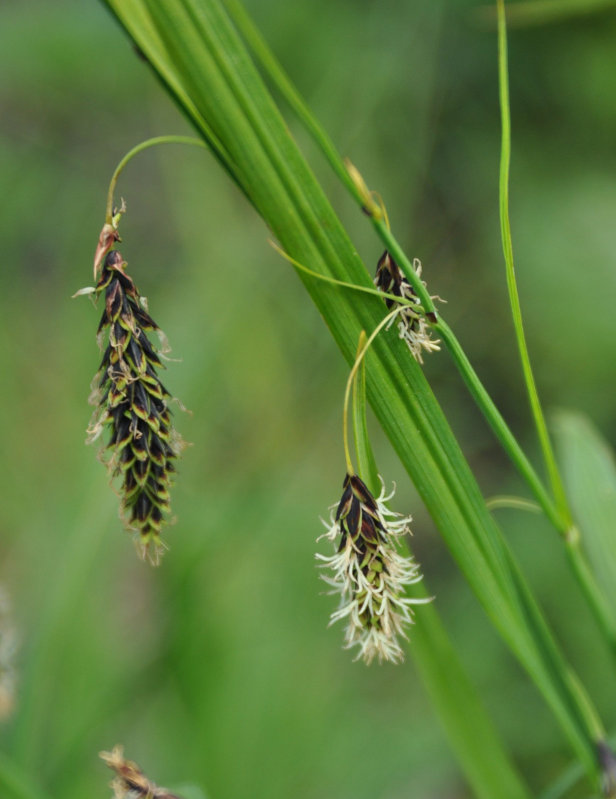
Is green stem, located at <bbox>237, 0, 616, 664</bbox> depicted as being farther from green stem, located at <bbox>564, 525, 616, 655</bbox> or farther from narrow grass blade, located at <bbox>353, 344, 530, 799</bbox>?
narrow grass blade, located at <bbox>353, 344, 530, 799</bbox>

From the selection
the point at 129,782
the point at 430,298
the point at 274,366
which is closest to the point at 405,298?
the point at 430,298

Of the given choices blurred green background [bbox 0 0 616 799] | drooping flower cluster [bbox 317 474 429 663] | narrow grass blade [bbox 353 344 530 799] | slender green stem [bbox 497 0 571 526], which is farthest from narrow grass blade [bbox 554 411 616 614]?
blurred green background [bbox 0 0 616 799]

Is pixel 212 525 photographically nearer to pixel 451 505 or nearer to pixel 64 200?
pixel 451 505

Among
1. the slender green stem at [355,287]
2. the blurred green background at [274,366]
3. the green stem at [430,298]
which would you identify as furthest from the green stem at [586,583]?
the blurred green background at [274,366]

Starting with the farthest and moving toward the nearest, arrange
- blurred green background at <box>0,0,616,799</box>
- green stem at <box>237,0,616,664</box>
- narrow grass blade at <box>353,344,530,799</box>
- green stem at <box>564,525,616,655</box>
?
blurred green background at <box>0,0,616,799</box> → narrow grass blade at <box>353,344,530,799</box> → green stem at <box>564,525,616,655</box> → green stem at <box>237,0,616,664</box>

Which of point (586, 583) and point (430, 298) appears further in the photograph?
point (586, 583)

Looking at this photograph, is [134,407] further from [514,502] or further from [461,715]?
[461,715]

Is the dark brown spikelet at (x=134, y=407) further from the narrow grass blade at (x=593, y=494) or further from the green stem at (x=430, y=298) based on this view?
the narrow grass blade at (x=593, y=494)
